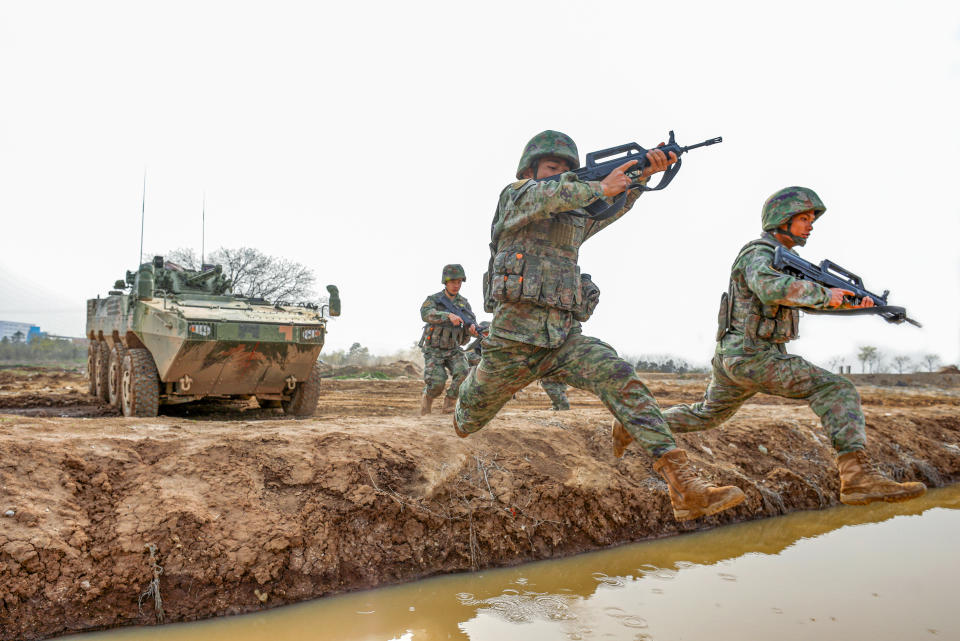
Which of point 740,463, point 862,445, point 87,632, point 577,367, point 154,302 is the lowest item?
point 87,632

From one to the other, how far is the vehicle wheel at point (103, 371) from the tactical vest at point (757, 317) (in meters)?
9.31

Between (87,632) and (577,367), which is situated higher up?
(577,367)

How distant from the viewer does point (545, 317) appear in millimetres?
3260

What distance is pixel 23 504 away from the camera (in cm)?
338

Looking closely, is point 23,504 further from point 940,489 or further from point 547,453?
point 940,489

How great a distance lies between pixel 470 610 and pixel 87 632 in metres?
1.84

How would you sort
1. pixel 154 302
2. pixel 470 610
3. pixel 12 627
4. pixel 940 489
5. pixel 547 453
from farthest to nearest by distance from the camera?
1. pixel 154 302
2. pixel 940 489
3. pixel 547 453
4. pixel 470 610
5. pixel 12 627

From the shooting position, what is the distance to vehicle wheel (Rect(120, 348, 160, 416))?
24.6ft

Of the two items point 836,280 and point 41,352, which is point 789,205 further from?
→ point 41,352

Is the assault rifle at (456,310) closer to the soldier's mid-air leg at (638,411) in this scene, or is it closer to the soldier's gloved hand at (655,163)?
the soldier's mid-air leg at (638,411)

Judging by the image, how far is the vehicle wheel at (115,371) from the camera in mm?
8734

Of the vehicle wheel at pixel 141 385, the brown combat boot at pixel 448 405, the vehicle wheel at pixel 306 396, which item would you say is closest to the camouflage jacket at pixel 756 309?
the brown combat boot at pixel 448 405

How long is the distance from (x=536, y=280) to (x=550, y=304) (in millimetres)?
135

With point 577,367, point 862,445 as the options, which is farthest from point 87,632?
point 862,445
